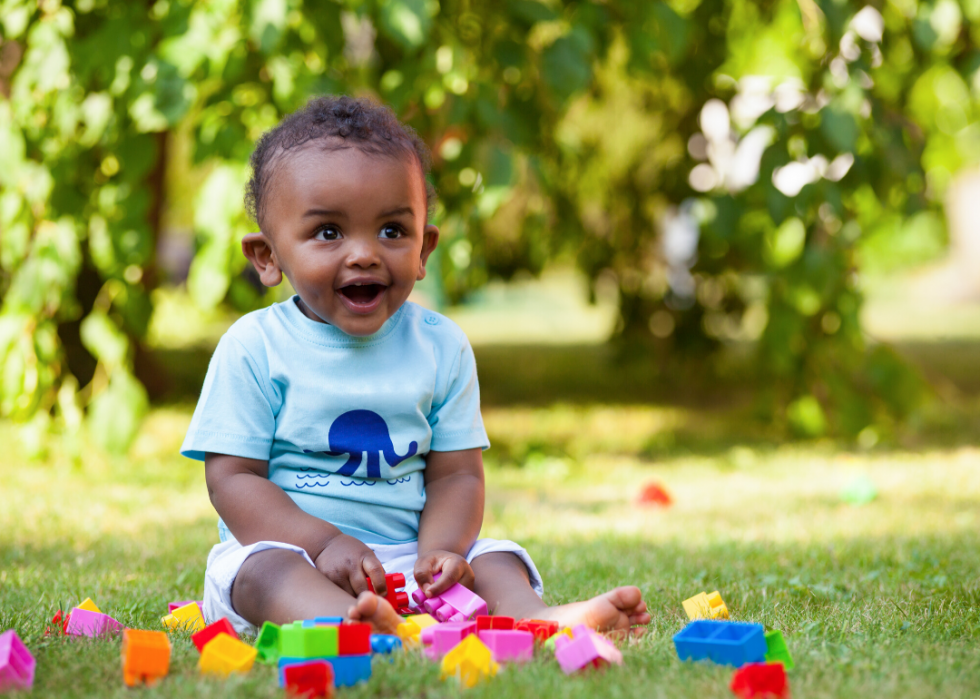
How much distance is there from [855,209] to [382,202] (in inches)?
123

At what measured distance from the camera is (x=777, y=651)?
161 centimetres

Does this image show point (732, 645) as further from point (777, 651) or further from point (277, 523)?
point (277, 523)

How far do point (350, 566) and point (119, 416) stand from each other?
2379mm

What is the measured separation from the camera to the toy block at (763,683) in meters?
1.41

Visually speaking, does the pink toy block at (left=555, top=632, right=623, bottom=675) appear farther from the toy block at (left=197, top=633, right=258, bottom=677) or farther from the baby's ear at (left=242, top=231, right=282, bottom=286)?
the baby's ear at (left=242, top=231, right=282, bottom=286)

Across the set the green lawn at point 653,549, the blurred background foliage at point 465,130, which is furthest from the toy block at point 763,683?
the blurred background foliage at point 465,130

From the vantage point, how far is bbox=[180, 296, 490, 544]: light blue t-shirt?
193 centimetres

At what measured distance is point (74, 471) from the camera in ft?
12.7

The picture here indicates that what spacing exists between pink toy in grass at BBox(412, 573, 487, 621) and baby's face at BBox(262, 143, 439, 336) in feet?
1.60

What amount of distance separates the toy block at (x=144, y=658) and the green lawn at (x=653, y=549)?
0.09 feet

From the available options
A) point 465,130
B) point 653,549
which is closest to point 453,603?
Result: point 653,549

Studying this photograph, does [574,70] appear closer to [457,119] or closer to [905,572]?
[457,119]

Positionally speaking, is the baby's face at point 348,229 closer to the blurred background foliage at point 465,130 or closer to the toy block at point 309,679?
the toy block at point 309,679

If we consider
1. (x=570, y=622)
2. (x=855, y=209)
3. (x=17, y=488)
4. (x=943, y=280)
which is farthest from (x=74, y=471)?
(x=943, y=280)
